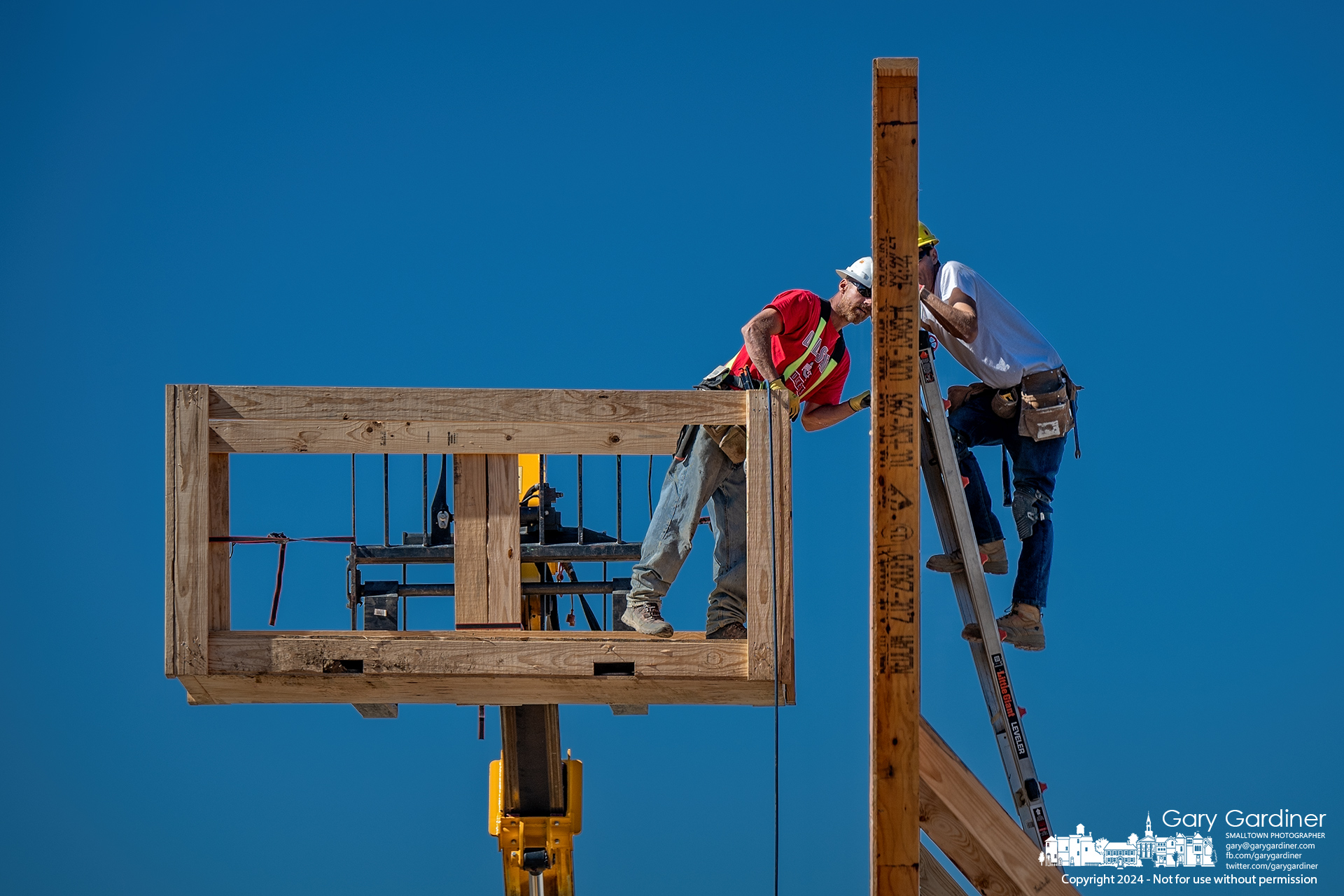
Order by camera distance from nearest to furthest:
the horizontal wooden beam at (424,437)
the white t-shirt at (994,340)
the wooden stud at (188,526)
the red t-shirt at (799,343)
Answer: the wooden stud at (188,526)
the horizontal wooden beam at (424,437)
the red t-shirt at (799,343)
the white t-shirt at (994,340)

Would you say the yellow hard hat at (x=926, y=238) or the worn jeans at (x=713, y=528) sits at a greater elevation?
the yellow hard hat at (x=926, y=238)

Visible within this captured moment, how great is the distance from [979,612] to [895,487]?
4.54 feet

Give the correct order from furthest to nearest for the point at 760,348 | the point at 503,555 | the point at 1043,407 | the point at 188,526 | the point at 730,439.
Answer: the point at 1043,407 < the point at 503,555 < the point at 760,348 < the point at 730,439 < the point at 188,526

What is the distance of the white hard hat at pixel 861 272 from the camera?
6.16 meters

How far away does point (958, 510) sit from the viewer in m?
5.95

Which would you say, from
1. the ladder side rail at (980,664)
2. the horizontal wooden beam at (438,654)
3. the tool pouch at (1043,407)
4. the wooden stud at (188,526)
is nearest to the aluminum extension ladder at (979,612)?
the ladder side rail at (980,664)

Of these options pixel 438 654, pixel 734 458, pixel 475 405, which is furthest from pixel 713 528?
pixel 438 654

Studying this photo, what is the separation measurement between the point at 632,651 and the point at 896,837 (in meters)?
1.36

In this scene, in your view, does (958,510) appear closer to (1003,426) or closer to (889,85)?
(1003,426)

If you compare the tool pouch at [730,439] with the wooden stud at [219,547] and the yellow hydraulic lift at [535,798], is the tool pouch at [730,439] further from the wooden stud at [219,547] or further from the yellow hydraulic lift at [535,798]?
the yellow hydraulic lift at [535,798]

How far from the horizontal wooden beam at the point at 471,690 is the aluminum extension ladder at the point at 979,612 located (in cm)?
96

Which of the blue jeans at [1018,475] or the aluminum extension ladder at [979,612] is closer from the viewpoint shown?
the aluminum extension ladder at [979,612]

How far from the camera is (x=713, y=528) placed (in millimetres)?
6352

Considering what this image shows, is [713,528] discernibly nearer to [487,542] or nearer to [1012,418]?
[487,542]
